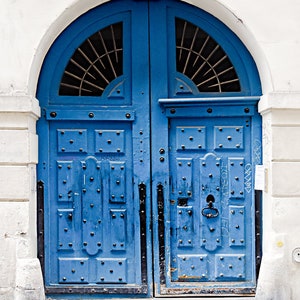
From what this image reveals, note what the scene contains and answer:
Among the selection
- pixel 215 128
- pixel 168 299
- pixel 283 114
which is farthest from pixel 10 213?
pixel 283 114

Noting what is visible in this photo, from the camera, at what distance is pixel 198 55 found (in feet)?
16.7

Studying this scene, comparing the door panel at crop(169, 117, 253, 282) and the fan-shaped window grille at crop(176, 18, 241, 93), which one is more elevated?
the fan-shaped window grille at crop(176, 18, 241, 93)

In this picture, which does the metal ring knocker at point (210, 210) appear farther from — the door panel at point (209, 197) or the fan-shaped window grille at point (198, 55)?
the fan-shaped window grille at point (198, 55)

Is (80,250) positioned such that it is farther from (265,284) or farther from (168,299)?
(265,284)

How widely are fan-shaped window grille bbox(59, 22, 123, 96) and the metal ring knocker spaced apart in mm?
1627

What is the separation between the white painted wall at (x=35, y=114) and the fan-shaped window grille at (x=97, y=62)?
0.42 m

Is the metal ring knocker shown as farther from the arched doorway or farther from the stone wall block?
the stone wall block

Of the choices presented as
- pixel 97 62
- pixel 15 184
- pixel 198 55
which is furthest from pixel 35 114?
pixel 198 55

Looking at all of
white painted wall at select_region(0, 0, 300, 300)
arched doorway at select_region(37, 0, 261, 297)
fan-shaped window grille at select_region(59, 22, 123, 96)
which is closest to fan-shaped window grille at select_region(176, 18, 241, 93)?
arched doorway at select_region(37, 0, 261, 297)

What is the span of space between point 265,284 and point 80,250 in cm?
192

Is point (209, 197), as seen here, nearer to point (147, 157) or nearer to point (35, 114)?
point (147, 157)

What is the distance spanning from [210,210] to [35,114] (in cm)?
206

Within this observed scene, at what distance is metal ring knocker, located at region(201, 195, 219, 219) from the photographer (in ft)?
16.6

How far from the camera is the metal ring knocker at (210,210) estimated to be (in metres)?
5.07
